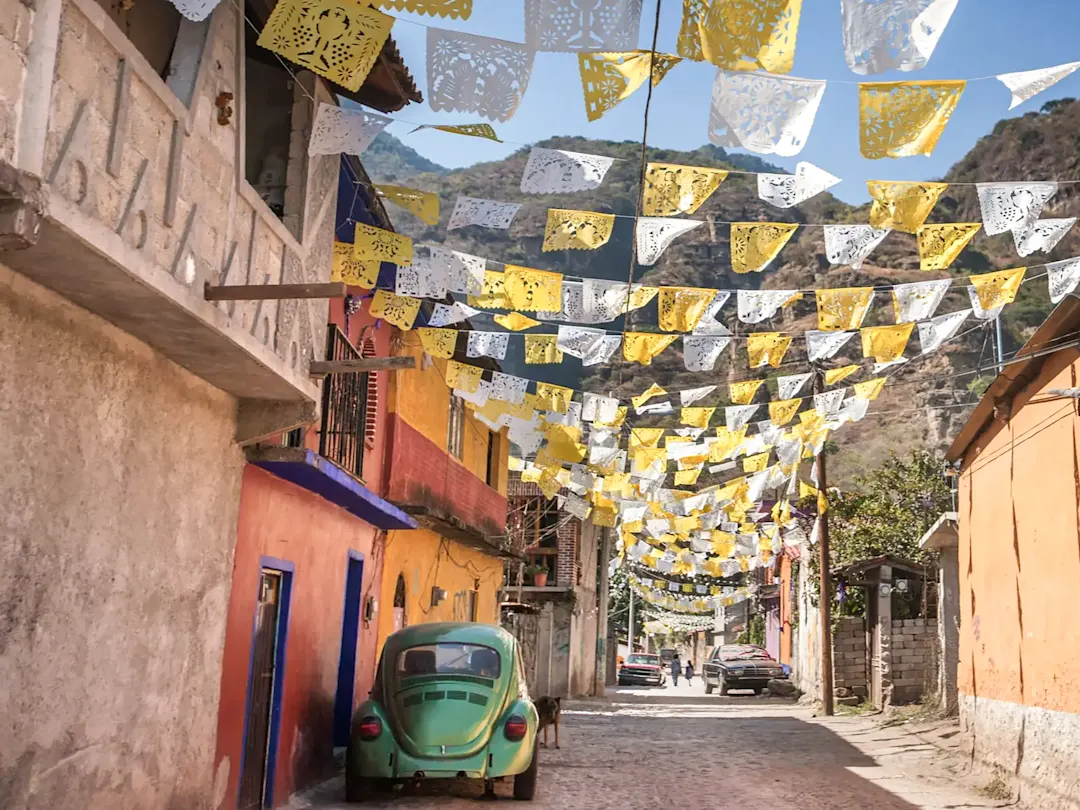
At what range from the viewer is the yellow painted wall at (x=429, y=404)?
14.9m

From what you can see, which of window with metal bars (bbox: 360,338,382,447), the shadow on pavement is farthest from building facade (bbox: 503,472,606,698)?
window with metal bars (bbox: 360,338,382,447)

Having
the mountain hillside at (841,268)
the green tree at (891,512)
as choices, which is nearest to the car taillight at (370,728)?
the green tree at (891,512)

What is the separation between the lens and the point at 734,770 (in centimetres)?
1380

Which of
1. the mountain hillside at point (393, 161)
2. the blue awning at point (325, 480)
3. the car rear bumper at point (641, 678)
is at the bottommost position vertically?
the car rear bumper at point (641, 678)

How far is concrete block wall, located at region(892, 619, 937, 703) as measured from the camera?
23.1m

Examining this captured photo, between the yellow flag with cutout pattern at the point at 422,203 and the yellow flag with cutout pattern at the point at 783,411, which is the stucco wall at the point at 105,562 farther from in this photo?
the yellow flag with cutout pattern at the point at 783,411

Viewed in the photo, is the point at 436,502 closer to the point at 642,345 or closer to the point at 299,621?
the point at 642,345

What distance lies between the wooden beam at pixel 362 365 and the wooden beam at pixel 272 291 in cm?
115

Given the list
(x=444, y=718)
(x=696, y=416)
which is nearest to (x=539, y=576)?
(x=696, y=416)

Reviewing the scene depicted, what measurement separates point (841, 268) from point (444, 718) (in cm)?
7397

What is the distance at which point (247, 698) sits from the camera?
357 inches

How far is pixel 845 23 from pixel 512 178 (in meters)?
98.7

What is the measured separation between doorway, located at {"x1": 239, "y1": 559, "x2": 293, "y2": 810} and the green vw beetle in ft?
2.52

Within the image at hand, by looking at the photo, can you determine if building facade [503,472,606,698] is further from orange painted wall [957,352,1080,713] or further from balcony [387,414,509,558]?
orange painted wall [957,352,1080,713]
